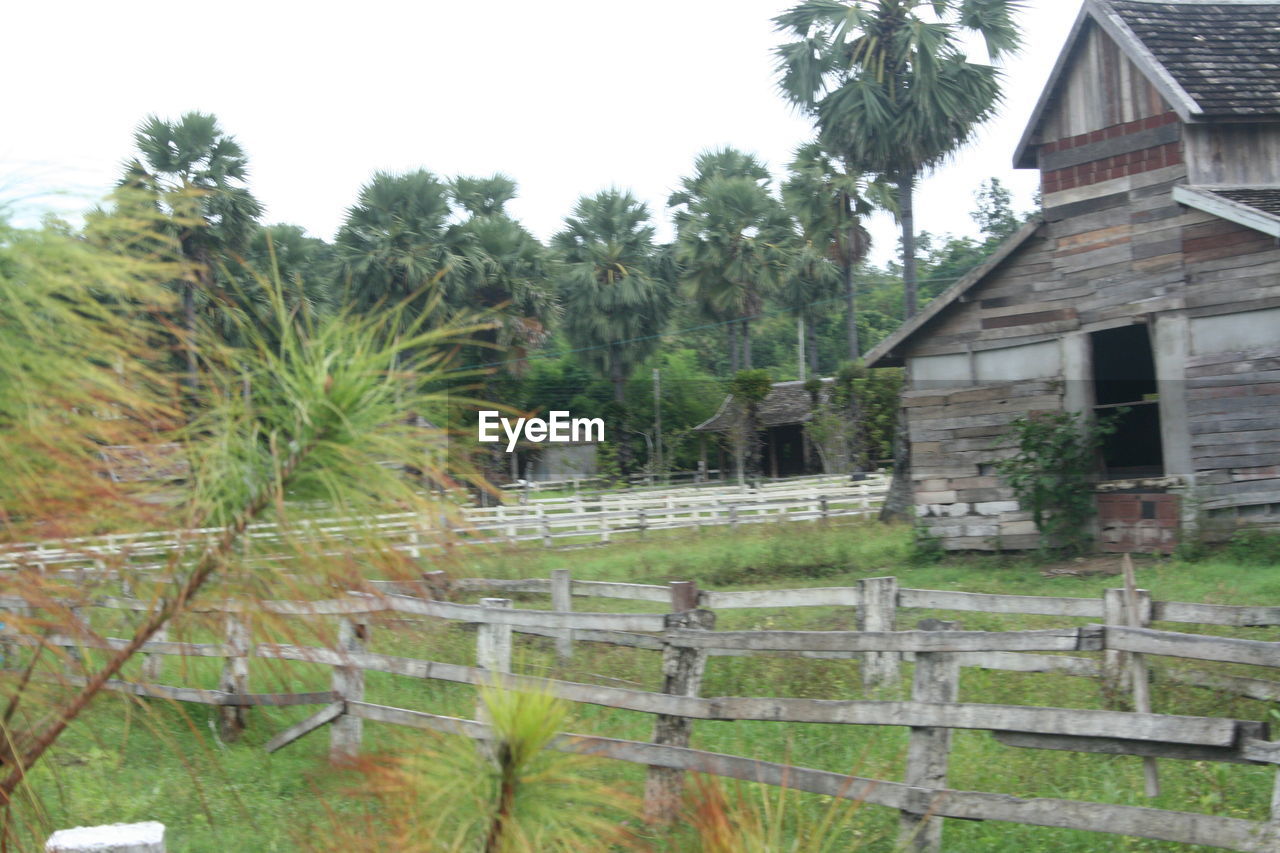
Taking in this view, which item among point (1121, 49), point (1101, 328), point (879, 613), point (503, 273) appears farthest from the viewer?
point (503, 273)

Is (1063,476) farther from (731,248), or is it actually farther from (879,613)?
(731,248)

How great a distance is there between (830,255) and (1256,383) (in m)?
25.2

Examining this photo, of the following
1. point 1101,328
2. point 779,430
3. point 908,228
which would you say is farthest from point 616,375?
point 1101,328

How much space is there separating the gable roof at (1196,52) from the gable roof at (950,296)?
1.51 meters

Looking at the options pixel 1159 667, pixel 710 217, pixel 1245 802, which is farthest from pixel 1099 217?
pixel 710 217

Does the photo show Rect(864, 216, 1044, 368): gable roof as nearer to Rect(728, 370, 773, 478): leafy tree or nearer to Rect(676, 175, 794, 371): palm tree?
Rect(728, 370, 773, 478): leafy tree

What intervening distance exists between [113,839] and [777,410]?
143 ft

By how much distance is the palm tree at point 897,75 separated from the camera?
26922 millimetres

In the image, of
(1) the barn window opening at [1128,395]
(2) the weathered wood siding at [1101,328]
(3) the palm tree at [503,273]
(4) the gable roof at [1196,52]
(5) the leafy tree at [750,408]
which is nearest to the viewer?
(2) the weathered wood siding at [1101,328]

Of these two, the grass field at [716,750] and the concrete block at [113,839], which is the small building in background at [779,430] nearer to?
the grass field at [716,750]

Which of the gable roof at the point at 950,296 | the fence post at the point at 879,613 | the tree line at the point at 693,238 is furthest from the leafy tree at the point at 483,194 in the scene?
the fence post at the point at 879,613

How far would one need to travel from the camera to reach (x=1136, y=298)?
15.2 meters

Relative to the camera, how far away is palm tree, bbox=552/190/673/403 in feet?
141

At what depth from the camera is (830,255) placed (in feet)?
127
